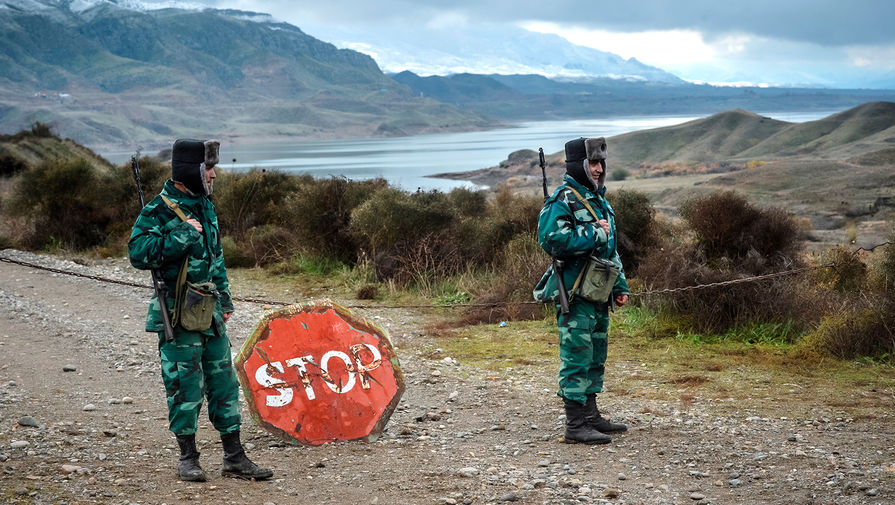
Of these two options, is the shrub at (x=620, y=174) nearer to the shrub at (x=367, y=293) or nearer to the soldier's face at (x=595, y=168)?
the shrub at (x=367, y=293)

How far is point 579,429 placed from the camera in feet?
20.2

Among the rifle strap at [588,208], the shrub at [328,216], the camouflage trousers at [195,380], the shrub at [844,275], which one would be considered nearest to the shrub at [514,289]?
the shrub at [328,216]

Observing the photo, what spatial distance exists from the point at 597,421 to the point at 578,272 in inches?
43.3

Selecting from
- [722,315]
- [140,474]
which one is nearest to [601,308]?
[140,474]

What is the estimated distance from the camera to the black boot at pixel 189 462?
5184mm

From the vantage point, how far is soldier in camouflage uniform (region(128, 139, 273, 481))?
17.1ft

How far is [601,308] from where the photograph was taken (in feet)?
20.4

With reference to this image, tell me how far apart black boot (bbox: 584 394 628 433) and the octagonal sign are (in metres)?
1.37

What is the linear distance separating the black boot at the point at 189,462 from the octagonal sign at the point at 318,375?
2.95 feet

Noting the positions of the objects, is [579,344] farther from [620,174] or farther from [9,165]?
[620,174]

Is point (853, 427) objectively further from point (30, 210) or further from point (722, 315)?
point (30, 210)

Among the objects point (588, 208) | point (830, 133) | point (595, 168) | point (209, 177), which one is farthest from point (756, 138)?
point (209, 177)

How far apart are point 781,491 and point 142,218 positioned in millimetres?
4078

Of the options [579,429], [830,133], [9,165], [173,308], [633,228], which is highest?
[830,133]
